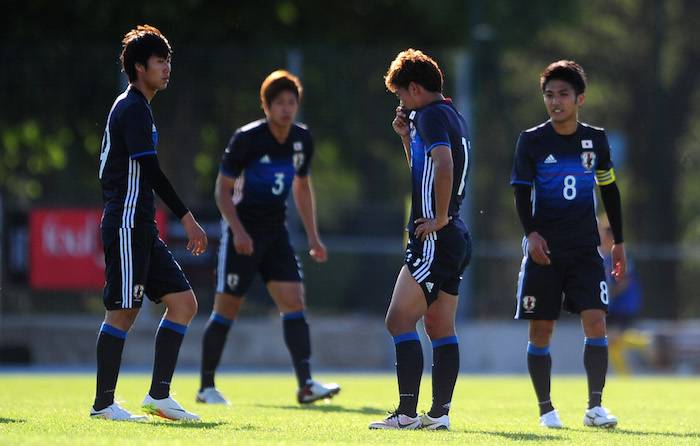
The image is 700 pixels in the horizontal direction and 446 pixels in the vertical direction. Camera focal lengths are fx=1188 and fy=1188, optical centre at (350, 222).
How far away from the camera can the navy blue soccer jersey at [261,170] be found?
8844 millimetres

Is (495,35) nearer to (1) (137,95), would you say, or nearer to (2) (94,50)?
(2) (94,50)

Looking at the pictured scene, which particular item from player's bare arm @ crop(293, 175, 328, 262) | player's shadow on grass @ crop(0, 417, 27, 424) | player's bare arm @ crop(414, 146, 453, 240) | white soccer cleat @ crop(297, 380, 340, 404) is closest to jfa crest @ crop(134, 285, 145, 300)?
player's shadow on grass @ crop(0, 417, 27, 424)

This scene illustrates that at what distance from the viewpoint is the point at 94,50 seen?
1542 centimetres

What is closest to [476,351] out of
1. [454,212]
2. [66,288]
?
[66,288]

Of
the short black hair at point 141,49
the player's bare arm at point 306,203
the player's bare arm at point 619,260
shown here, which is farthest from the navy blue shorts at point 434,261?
the player's bare arm at point 306,203

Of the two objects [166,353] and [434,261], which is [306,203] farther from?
[434,261]

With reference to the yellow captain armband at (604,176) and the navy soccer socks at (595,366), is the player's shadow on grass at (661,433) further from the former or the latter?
the yellow captain armband at (604,176)

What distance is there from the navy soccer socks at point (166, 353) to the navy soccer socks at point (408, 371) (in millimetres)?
1301

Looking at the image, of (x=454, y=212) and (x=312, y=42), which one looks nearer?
→ (x=454, y=212)

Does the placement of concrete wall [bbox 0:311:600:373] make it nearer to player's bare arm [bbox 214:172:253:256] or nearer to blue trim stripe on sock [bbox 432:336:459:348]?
player's bare arm [bbox 214:172:253:256]

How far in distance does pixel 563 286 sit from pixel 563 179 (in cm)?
67

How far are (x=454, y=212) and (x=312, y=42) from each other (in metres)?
13.6

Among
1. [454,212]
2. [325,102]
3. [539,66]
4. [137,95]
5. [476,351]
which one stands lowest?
[476,351]

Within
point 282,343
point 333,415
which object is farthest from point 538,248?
point 282,343
